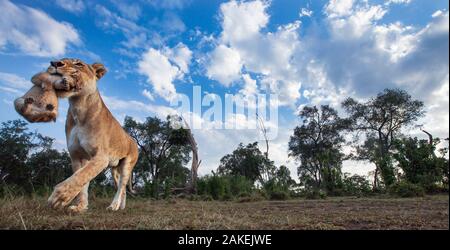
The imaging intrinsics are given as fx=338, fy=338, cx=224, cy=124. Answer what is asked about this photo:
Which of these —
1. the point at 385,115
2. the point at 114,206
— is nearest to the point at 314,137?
the point at 385,115

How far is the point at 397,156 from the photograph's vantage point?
729 inches

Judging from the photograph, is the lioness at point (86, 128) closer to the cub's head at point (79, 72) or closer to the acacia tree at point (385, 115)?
the cub's head at point (79, 72)

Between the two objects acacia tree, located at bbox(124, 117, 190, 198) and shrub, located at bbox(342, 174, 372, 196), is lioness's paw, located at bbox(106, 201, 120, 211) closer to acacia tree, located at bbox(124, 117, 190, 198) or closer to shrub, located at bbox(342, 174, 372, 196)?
shrub, located at bbox(342, 174, 372, 196)

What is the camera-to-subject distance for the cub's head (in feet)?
10.8

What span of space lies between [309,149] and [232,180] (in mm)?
22143

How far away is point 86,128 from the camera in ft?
12.7

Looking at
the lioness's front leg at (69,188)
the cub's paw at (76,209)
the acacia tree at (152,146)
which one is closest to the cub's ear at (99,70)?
the lioness's front leg at (69,188)

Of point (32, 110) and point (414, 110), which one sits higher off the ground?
point (414, 110)

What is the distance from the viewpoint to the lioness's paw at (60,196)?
292 cm

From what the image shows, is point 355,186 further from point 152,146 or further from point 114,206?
point 152,146

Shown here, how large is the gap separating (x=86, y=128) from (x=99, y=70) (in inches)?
30.4
